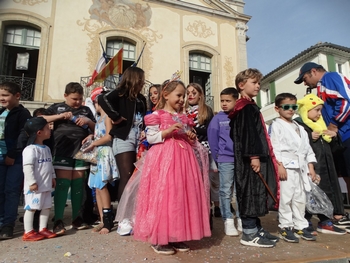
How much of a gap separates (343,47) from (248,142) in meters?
19.4

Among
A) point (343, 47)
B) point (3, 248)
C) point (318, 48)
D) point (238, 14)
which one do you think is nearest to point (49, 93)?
point (3, 248)

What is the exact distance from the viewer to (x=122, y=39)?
35.4 feet

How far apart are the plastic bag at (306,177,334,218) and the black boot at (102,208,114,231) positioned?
223 centimetres

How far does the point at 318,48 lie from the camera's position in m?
16.4

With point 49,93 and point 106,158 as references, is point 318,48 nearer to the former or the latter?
point 49,93

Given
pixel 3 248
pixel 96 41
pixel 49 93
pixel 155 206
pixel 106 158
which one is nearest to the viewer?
pixel 155 206

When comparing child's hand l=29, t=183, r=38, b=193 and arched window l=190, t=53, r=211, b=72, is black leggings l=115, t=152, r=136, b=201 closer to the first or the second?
child's hand l=29, t=183, r=38, b=193

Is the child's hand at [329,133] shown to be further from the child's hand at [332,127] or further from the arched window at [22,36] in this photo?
the arched window at [22,36]

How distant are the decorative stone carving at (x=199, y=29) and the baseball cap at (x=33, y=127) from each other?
10.3m

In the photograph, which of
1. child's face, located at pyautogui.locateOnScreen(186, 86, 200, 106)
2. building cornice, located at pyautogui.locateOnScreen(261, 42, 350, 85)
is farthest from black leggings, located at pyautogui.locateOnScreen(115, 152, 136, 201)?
building cornice, located at pyautogui.locateOnScreen(261, 42, 350, 85)

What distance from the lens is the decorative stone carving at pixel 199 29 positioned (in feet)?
38.3

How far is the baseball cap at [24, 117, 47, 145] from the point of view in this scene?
8.82 ft

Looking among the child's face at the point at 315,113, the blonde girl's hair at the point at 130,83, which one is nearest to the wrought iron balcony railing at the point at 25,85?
the blonde girl's hair at the point at 130,83

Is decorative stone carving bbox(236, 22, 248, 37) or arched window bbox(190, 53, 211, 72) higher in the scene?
decorative stone carving bbox(236, 22, 248, 37)
